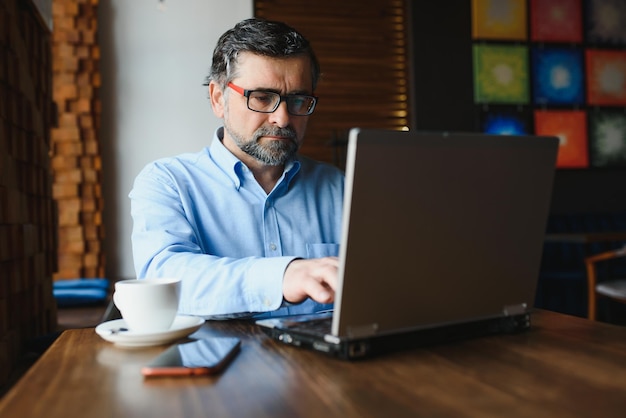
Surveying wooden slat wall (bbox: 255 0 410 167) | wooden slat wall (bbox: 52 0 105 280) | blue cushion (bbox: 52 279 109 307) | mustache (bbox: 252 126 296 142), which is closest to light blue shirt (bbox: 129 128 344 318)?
mustache (bbox: 252 126 296 142)

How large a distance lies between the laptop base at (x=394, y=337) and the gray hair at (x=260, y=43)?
885mm

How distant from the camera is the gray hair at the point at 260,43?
5.82 ft

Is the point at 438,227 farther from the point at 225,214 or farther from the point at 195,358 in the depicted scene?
the point at 225,214

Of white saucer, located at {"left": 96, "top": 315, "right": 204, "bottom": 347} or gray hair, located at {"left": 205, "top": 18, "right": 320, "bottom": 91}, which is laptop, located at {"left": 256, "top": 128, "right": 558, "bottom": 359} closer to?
white saucer, located at {"left": 96, "top": 315, "right": 204, "bottom": 347}

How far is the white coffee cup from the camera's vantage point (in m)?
1.03

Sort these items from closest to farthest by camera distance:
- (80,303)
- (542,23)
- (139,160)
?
(80,303)
(139,160)
(542,23)

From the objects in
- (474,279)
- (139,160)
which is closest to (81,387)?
(474,279)

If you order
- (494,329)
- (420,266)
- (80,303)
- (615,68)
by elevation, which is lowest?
(80,303)

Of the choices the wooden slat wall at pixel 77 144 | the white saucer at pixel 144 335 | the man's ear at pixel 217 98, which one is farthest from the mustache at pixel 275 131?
the wooden slat wall at pixel 77 144

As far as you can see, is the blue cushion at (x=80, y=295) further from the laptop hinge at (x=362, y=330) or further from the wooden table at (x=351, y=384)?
the laptop hinge at (x=362, y=330)

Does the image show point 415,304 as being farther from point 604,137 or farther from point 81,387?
point 604,137

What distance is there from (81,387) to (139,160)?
12.3 ft

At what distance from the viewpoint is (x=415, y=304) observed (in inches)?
37.0

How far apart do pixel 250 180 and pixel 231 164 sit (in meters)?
0.07
